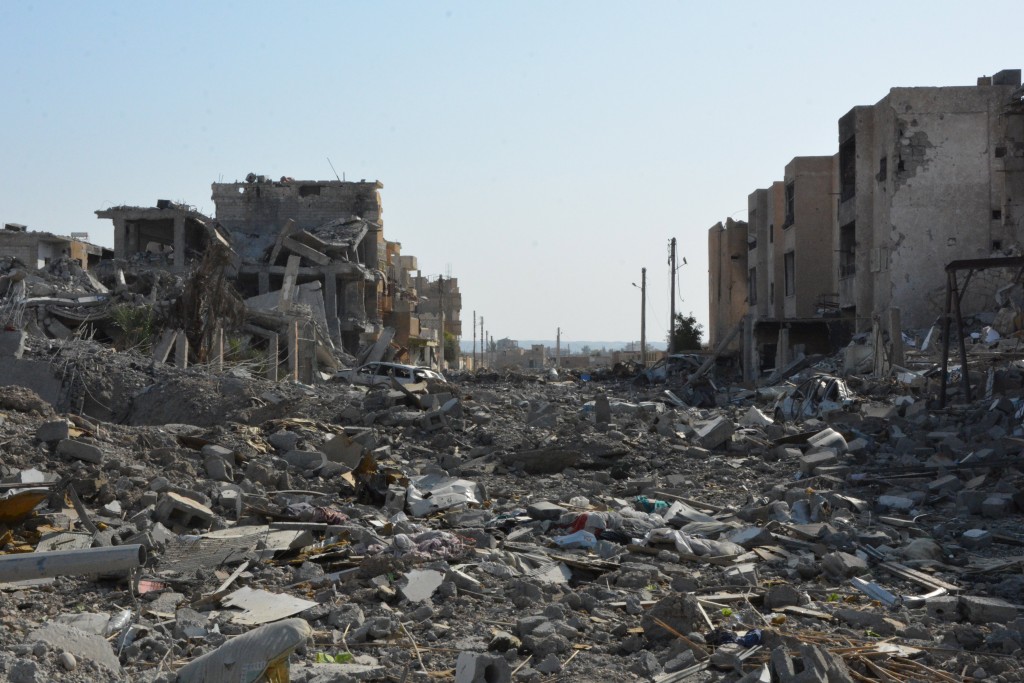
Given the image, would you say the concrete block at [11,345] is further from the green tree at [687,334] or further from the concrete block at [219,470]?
the green tree at [687,334]

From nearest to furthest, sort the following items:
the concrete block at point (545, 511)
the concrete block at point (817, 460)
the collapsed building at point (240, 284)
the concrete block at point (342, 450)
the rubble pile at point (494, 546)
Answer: the rubble pile at point (494, 546)
the concrete block at point (545, 511)
the concrete block at point (342, 450)
the concrete block at point (817, 460)
the collapsed building at point (240, 284)

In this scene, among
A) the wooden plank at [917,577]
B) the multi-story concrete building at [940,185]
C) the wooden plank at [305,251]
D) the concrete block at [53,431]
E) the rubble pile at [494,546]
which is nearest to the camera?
the rubble pile at [494,546]

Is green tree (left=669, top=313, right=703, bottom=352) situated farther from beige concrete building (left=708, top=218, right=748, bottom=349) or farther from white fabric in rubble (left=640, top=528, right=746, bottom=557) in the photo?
white fabric in rubble (left=640, top=528, right=746, bottom=557)

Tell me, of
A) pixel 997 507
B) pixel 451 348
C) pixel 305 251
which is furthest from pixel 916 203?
pixel 451 348

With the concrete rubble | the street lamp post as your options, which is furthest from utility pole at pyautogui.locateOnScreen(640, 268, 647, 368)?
the concrete rubble

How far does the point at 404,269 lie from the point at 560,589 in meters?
62.8

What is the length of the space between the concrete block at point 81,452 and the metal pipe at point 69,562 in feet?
24.6

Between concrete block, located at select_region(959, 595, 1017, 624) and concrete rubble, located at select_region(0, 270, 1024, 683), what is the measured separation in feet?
0.05

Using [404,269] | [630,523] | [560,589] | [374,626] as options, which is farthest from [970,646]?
[404,269]

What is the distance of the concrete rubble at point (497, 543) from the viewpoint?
614 cm

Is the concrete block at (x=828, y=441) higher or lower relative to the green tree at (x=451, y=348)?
lower

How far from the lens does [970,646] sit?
6332 millimetres

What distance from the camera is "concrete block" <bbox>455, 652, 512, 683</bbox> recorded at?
5691 millimetres

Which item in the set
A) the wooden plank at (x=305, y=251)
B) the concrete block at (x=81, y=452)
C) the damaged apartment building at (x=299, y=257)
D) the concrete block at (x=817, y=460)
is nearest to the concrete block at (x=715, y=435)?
the concrete block at (x=817, y=460)
